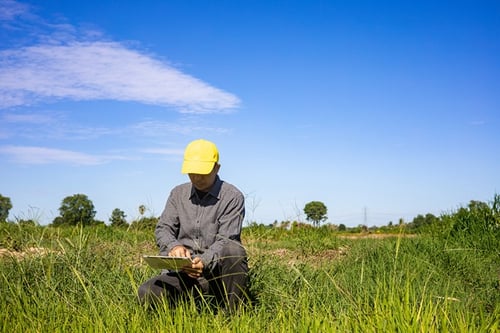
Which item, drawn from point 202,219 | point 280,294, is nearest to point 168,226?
point 202,219

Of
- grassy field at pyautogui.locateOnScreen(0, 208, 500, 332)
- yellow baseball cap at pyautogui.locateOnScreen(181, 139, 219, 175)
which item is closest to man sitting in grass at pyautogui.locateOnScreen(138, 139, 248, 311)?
yellow baseball cap at pyautogui.locateOnScreen(181, 139, 219, 175)

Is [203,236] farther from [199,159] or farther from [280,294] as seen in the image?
[280,294]

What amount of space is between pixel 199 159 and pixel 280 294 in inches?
49.5

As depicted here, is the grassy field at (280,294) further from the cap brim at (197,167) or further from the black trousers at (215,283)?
the cap brim at (197,167)

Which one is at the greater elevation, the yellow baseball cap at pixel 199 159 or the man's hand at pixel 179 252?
the yellow baseball cap at pixel 199 159

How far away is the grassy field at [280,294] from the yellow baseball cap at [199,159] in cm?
101

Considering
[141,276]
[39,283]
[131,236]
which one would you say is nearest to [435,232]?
[131,236]

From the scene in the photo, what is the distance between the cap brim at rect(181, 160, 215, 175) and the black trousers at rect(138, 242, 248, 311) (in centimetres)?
60

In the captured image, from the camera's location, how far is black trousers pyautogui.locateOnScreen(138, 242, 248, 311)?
4.37 metres

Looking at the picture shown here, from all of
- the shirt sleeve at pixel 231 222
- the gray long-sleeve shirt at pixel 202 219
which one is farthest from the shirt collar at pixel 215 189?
the shirt sleeve at pixel 231 222

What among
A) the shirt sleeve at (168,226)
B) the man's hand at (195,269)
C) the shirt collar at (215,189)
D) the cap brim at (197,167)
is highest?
the cap brim at (197,167)

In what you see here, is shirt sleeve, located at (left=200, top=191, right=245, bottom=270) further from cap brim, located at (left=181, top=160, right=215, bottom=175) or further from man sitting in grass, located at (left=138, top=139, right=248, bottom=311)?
cap brim, located at (left=181, top=160, right=215, bottom=175)

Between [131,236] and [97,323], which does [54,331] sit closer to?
[97,323]

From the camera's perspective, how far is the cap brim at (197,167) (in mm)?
4516
